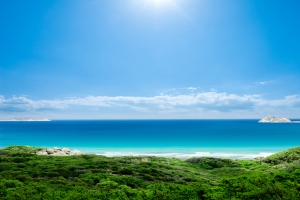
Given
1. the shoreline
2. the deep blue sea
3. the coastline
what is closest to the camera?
the shoreline

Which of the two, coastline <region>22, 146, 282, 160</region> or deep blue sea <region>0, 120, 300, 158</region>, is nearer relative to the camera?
coastline <region>22, 146, 282, 160</region>

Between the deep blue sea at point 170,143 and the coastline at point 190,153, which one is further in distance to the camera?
the deep blue sea at point 170,143

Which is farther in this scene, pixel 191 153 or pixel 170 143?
pixel 170 143

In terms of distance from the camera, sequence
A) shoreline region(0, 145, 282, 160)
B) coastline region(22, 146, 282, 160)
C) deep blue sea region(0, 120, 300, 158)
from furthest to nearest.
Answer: deep blue sea region(0, 120, 300, 158) → coastline region(22, 146, 282, 160) → shoreline region(0, 145, 282, 160)

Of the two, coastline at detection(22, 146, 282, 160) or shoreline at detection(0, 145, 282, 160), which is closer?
shoreline at detection(0, 145, 282, 160)

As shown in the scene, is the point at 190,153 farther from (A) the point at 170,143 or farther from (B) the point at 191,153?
(A) the point at 170,143

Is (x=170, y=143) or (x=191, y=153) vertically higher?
(x=170, y=143)

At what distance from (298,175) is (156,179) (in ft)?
26.3

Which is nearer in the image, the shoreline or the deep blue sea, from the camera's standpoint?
the shoreline

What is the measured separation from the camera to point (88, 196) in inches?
344

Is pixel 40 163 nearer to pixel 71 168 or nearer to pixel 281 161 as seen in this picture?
pixel 71 168

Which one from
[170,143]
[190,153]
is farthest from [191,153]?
[170,143]

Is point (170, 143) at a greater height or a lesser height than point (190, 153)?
greater

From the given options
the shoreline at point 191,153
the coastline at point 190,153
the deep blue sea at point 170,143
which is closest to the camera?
the shoreline at point 191,153
